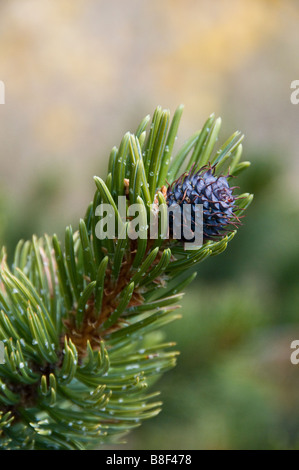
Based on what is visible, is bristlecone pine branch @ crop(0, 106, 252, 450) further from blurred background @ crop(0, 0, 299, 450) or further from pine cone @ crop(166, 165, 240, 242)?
blurred background @ crop(0, 0, 299, 450)

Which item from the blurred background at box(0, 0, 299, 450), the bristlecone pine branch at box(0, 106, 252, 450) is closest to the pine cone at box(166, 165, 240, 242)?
the bristlecone pine branch at box(0, 106, 252, 450)

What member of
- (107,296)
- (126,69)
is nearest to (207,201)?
(107,296)

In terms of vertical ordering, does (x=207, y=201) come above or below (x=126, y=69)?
below

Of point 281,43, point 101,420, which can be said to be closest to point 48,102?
point 281,43

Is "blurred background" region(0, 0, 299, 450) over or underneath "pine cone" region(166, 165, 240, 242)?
over

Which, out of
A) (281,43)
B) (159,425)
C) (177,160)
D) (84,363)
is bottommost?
(159,425)

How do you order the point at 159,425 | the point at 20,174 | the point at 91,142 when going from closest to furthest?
1. the point at 159,425
2. the point at 20,174
3. the point at 91,142

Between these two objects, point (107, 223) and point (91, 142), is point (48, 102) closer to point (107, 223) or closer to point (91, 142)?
point (91, 142)

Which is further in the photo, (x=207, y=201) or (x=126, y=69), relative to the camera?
(x=126, y=69)

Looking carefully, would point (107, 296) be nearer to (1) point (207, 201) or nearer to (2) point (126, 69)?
(1) point (207, 201)
